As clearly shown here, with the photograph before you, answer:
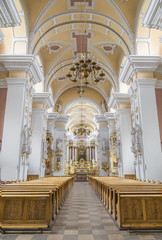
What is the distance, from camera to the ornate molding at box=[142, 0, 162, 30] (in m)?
4.60

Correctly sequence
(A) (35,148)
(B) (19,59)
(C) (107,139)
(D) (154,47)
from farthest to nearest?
1. (C) (107,139)
2. (A) (35,148)
3. (D) (154,47)
4. (B) (19,59)

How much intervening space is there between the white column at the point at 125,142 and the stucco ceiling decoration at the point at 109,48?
3.35 m

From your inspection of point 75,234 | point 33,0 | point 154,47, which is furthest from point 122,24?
point 75,234

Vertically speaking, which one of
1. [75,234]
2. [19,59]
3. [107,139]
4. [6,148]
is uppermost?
[19,59]

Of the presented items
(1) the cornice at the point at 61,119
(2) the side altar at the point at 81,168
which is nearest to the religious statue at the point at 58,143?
(1) the cornice at the point at 61,119

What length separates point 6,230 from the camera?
10.5ft

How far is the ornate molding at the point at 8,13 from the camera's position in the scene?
483 centimetres

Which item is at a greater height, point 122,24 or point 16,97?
point 122,24

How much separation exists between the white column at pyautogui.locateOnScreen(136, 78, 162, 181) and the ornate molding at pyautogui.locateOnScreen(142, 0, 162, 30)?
3080mm

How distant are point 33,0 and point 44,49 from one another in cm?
358

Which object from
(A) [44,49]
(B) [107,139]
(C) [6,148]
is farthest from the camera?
(B) [107,139]

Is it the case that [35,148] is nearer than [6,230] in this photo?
No

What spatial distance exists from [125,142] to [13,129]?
6043 millimetres

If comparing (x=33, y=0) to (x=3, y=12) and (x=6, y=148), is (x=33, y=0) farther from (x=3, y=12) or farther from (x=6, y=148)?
(x=6, y=148)
